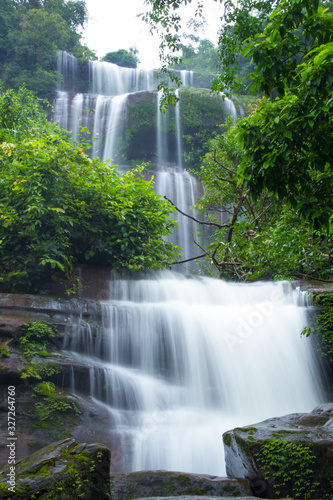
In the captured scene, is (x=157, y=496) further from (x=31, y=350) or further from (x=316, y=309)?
(x=316, y=309)

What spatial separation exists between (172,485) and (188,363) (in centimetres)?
279

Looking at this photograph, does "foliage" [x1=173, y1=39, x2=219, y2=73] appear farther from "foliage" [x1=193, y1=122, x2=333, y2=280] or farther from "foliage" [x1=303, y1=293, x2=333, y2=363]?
"foliage" [x1=303, y1=293, x2=333, y2=363]

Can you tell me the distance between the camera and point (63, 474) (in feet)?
9.53

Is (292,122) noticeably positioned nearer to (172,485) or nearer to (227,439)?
(227,439)

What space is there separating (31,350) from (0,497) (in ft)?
7.97

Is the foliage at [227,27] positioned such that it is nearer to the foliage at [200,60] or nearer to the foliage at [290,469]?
the foliage at [290,469]

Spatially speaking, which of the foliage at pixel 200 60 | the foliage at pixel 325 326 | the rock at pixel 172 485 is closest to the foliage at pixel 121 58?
the foliage at pixel 200 60

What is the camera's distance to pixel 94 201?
7797mm

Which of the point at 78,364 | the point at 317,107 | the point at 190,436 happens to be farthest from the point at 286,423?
the point at 317,107

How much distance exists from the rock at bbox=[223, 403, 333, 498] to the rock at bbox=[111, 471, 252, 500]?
0.18m

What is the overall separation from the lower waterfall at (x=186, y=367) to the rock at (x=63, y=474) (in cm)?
126

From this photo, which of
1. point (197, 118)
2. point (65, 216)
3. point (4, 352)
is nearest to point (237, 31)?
point (65, 216)

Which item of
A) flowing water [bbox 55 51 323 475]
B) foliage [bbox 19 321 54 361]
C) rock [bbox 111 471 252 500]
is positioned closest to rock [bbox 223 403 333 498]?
rock [bbox 111 471 252 500]

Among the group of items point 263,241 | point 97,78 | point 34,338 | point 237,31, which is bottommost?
point 34,338
